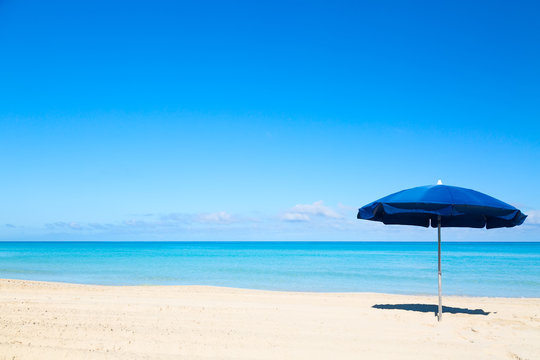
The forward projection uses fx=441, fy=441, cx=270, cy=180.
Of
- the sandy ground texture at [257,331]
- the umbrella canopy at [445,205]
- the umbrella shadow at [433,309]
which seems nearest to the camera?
the sandy ground texture at [257,331]

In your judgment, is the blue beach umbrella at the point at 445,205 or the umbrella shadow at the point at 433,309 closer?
the blue beach umbrella at the point at 445,205

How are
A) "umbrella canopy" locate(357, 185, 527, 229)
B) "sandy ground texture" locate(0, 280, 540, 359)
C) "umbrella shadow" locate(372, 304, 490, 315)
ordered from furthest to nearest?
"umbrella shadow" locate(372, 304, 490, 315) < "umbrella canopy" locate(357, 185, 527, 229) < "sandy ground texture" locate(0, 280, 540, 359)

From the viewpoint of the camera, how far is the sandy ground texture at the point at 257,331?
219 inches

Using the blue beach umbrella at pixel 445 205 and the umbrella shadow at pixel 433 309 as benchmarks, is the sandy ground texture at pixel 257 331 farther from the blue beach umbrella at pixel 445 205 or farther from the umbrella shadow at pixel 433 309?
the blue beach umbrella at pixel 445 205

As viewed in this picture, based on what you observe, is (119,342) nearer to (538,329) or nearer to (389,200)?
(389,200)

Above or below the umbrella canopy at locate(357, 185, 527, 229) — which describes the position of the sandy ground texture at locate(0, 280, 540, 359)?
below

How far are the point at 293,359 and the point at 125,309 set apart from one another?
15.5ft

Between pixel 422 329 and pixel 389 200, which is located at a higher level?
pixel 389 200

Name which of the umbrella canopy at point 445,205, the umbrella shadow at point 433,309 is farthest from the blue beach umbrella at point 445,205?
the umbrella shadow at point 433,309

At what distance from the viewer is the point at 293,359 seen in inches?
210

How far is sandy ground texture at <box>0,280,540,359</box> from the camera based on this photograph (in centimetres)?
557


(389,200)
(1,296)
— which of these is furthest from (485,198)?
(1,296)

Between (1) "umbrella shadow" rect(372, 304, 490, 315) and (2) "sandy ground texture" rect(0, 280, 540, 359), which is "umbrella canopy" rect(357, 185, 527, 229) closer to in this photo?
(2) "sandy ground texture" rect(0, 280, 540, 359)

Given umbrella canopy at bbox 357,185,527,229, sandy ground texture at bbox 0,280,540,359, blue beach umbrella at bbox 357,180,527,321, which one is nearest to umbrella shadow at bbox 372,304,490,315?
sandy ground texture at bbox 0,280,540,359
